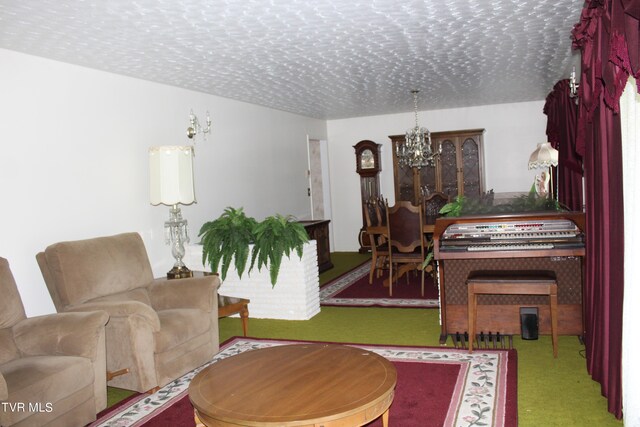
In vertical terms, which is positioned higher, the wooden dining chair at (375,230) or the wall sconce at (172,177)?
the wall sconce at (172,177)

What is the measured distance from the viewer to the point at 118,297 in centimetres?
396

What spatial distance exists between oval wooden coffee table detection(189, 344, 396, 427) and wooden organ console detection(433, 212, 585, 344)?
4.69 ft

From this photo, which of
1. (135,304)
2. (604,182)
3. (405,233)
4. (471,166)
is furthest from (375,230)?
(604,182)

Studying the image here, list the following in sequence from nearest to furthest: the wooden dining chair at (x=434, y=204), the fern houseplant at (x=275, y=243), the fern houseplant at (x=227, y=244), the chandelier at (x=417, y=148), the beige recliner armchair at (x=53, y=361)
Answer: the beige recliner armchair at (x=53, y=361)
the fern houseplant at (x=275, y=243)
the fern houseplant at (x=227, y=244)
the wooden dining chair at (x=434, y=204)
the chandelier at (x=417, y=148)

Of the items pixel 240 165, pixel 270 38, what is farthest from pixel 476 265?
pixel 240 165

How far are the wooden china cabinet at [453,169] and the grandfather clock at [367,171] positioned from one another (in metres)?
0.40

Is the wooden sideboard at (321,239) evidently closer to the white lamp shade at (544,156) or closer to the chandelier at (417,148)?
the chandelier at (417,148)

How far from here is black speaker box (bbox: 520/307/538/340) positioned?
407 cm

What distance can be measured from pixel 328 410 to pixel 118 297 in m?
2.30

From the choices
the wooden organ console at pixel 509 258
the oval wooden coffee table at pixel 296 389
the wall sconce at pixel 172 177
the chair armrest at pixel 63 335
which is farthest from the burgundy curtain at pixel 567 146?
the chair armrest at pixel 63 335

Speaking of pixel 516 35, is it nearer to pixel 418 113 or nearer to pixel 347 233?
pixel 418 113

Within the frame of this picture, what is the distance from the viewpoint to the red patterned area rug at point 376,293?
18.7 ft

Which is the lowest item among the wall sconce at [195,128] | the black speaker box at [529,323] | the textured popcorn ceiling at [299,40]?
the black speaker box at [529,323]

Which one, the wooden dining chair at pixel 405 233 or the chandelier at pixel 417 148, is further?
the chandelier at pixel 417 148
